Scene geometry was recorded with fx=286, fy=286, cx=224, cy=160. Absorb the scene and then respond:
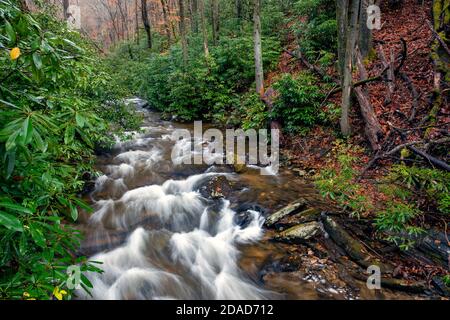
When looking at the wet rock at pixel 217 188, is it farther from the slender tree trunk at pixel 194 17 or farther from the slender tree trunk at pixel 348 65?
the slender tree trunk at pixel 194 17

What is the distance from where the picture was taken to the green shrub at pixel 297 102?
9.06 m

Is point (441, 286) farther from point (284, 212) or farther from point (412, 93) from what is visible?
point (412, 93)

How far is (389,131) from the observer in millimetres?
7027

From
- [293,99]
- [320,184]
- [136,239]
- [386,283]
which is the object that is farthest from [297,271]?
[293,99]

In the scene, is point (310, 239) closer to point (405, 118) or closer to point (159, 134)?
point (405, 118)

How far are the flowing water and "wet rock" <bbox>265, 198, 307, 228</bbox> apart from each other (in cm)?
23

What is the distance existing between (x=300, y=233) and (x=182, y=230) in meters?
2.60

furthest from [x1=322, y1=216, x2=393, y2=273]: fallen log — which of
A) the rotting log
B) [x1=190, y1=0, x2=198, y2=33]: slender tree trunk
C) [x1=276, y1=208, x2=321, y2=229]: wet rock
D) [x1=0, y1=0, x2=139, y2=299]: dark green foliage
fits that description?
[x1=190, y1=0, x2=198, y2=33]: slender tree trunk

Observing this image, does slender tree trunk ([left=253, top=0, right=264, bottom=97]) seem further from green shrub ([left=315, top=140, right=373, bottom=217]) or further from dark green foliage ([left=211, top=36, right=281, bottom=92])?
green shrub ([left=315, top=140, right=373, bottom=217])

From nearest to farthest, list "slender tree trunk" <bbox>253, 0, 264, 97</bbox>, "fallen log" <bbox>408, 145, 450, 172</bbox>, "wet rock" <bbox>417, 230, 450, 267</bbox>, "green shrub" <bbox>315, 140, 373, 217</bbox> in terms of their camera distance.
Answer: "wet rock" <bbox>417, 230, 450, 267</bbox> < "fallen log" <bbox>408, 145, 450, 172</bbox> < "green shrub" <bbox>315, 140, 373, 217</bbox> < "slender tree trunk" <bbox>253, 0, 264, 97</bbox>

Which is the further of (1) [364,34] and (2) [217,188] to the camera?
(1) [364,34]

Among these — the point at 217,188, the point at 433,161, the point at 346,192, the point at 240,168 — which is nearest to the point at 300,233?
the point at 346,192

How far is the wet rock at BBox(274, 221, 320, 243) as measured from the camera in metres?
5.32

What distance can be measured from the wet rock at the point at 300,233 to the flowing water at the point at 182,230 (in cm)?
29
